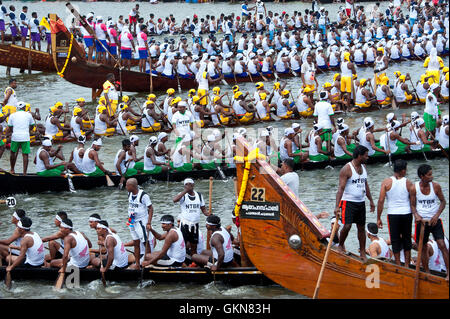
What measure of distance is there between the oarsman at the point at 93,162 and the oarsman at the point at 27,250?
14.5 ft

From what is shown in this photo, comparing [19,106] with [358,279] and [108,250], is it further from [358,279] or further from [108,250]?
[358,279]

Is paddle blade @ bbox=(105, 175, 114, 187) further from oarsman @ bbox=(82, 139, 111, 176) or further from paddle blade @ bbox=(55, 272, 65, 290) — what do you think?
paddle blade @ bbox=(55, 272, 65, 290)

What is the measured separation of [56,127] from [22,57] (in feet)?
29.1

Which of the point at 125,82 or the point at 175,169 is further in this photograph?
the point at 125,82

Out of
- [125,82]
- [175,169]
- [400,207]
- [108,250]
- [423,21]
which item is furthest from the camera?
[423,21]

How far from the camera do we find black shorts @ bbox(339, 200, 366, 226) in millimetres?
11445

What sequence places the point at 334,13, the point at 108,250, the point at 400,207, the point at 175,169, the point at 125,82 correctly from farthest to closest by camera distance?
the point at 334,13 → the point at 125,82 → the point at 175,169 → the point at 108,250 → the point at 400,207

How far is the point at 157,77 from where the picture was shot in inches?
1046

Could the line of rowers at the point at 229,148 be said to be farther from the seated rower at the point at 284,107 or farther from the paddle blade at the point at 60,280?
the paddle blade at the point at 60,280

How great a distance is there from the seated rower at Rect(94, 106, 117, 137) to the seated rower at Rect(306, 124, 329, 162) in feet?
18.5

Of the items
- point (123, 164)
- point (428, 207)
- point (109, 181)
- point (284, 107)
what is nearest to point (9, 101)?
point (109, 181)
